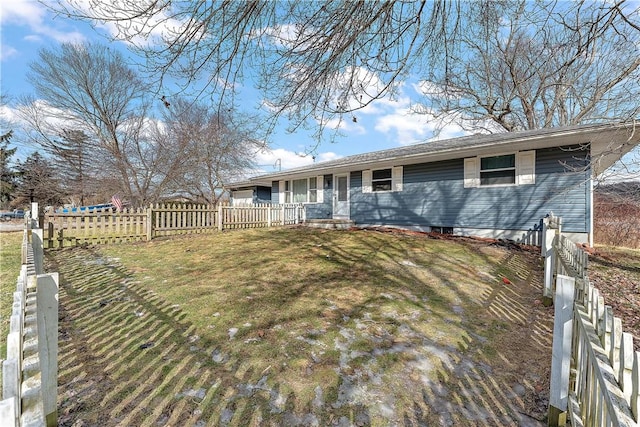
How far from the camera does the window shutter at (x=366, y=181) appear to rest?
12797 millimetres

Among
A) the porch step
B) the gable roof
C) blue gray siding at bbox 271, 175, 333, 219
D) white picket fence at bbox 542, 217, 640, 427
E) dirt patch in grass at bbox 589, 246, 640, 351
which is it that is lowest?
dirt patch in grass at bbox 589, 246, 640, 351

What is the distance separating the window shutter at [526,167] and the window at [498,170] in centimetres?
15

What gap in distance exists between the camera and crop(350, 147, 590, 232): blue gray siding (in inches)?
327

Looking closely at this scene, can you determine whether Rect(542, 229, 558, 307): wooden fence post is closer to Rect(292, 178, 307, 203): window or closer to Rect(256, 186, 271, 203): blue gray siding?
Rect(292, 178, 307, 203): window

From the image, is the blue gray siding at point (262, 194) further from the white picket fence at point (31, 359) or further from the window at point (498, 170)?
the white picket fence at point (31, 359)

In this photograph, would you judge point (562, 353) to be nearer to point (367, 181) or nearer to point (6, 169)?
point (367, 181)

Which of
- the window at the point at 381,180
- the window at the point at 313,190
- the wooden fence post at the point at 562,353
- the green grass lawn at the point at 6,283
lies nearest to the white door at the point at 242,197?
the window at the point at 313,190

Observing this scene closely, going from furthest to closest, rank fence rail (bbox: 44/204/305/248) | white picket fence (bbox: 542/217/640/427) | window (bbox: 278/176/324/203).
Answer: window (bbox: 278/176/324/203) → fence rail (bbox: 44/204/305/248) → white picket fence (bbox: 542/217/640/427)

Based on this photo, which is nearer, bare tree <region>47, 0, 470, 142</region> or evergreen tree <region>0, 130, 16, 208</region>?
bare tree <region>47, 0, 470, 142</region>

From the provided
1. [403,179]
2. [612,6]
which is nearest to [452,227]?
[403,179]

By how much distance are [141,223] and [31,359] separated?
975cm

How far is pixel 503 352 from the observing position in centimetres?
302

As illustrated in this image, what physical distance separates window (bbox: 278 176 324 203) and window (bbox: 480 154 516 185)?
7.47 m

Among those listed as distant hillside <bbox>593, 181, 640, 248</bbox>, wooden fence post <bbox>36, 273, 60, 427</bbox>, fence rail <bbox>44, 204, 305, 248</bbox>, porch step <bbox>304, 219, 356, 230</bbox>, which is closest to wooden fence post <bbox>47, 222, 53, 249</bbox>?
fence rail <bbox>44, 204, 305, 248</bbox>
